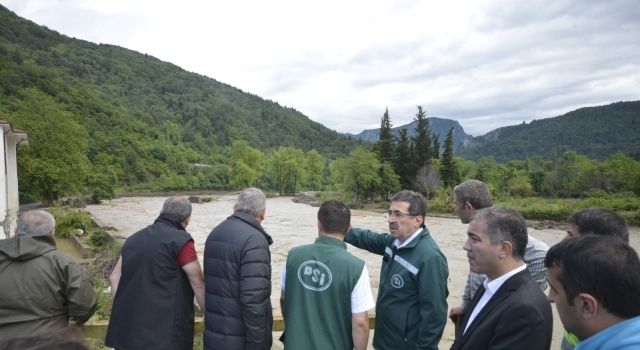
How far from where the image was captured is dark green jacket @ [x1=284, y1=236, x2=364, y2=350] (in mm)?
2732

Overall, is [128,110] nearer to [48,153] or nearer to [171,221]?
[48,153]

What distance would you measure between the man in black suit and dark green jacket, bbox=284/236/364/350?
0.79 metres

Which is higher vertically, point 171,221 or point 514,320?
point 171,221

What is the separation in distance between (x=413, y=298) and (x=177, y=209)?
190 centimetres

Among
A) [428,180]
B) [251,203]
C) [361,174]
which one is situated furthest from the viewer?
[361,174]

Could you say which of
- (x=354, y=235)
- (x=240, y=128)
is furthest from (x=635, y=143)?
(x=354, y=235)

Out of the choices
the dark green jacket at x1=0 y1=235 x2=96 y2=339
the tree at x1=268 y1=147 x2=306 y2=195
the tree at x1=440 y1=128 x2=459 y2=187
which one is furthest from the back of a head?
the tree at x1=268 y1=147 x2=306 y2=195

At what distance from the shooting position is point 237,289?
291 centimetres

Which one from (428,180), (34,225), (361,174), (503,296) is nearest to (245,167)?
(361,174)

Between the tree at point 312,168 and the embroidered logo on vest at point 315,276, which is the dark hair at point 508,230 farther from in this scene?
the tree at point 312,168

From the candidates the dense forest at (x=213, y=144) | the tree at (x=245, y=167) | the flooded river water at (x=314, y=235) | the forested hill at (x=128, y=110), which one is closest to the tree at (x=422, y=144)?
the dense forest at (x=213, y=144)

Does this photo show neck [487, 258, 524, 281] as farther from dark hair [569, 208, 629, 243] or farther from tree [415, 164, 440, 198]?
tree [415, 164, 440, 198]

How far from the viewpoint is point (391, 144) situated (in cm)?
5250

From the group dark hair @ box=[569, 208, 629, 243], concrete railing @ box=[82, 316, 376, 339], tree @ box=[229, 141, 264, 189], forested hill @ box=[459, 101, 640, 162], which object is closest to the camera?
dark hair @ box=[569, 208, 629, 243]
